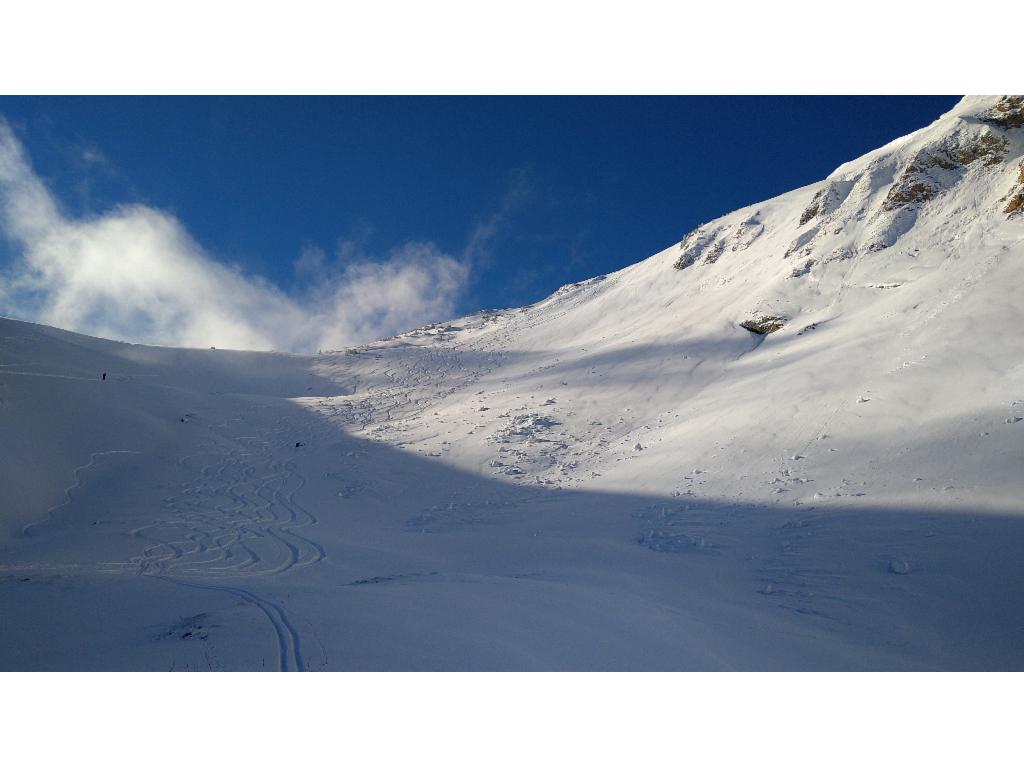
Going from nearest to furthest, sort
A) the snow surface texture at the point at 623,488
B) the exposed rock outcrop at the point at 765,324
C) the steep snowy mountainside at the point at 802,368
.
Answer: the snow surface texture at the point at 623,488
the steep snowy mountainside at the point at 802,368
the exposed rock outcrop at the point at 765,324

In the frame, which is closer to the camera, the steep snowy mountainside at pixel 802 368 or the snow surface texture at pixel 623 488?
the snow surface texture at pixel 623 488

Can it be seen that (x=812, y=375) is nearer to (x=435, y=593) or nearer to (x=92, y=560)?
(x=435, y=593)

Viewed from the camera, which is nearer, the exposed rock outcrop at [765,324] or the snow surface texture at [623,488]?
the snow surface texture at [623,488]

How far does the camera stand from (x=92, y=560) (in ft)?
24.1

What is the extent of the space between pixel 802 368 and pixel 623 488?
646 cm

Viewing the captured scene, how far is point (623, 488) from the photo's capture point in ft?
34.8

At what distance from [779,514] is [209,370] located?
1144 inches

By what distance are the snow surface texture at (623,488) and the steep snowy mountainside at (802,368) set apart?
9 cm

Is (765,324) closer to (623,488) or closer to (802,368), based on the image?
(802,368)

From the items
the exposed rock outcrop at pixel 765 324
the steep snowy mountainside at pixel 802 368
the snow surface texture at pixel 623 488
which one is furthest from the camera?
the exposed rock outcrop at pixel 765 324

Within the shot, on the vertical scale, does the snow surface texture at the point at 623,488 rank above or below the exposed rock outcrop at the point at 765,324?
below

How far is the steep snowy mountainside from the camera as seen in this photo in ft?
29.0

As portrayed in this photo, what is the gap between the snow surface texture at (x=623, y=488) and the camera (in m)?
4.77

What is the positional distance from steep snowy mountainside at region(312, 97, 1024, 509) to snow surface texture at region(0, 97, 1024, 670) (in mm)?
94
